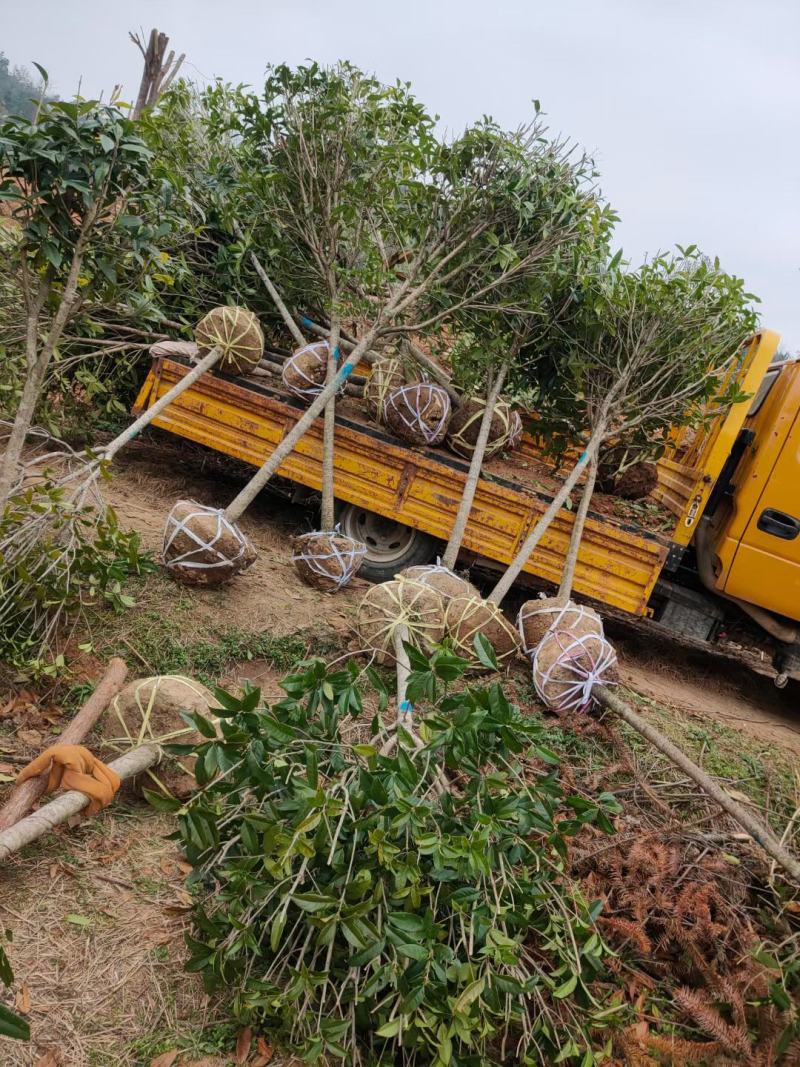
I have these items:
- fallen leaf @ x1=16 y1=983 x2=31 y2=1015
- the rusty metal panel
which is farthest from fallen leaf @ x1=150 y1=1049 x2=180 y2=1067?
the rusty metal panel

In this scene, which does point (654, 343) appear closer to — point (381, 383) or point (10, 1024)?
point (381, 383)

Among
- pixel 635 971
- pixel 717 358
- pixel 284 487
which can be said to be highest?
pixel 717 358

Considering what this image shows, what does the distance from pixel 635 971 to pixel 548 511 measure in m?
3.14

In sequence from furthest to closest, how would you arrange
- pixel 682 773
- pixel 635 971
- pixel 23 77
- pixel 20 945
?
pixel 23 77 → pixel 682 773 → pixel 635 971 → pixel 20 945

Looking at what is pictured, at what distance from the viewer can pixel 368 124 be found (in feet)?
17.2

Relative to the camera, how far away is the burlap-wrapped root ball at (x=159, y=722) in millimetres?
3133

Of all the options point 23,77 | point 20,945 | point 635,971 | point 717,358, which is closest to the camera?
point 20,945

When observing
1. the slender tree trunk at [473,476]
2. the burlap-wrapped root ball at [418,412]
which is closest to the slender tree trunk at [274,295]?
the burlap-wrapped root ball at [418,412]

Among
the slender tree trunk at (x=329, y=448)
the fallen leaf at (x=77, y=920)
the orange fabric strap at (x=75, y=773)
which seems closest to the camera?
the fallen leaf at (x=77, y=920)

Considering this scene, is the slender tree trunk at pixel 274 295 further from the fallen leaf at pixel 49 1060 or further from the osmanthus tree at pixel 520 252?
the fallen leaf at pixel 49 1060

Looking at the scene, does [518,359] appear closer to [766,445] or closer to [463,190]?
[463,190]

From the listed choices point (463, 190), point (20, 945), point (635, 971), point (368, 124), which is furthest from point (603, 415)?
point (20, 945)

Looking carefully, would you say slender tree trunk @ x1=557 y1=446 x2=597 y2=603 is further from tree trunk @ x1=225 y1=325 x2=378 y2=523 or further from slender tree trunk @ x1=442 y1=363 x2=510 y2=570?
tree trunk @ x1=225 y1=325 x2=378 y2=523

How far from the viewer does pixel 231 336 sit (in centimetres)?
579
